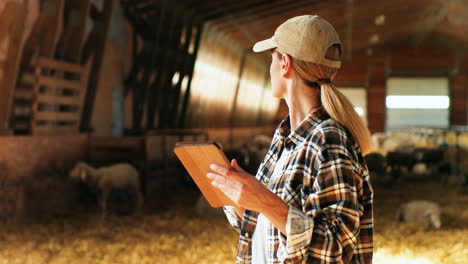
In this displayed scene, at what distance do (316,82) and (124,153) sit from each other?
5.78 metres

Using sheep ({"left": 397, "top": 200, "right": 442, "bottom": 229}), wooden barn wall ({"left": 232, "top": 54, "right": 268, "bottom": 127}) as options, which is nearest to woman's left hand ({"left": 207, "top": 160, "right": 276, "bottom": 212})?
sheep ({"left": 397, "top": 200, "right": 442, "bottom": 229})

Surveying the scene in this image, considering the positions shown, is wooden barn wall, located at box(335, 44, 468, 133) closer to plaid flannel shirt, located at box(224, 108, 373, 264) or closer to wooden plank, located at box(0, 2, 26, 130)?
wooden plank, located at box(0, 2, 26, 130)

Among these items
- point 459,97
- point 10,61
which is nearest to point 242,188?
point 10,61

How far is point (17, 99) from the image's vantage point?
609cm

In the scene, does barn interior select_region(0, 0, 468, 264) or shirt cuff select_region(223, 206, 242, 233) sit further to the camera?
barn interior select_region(0, 0, 468, 264)

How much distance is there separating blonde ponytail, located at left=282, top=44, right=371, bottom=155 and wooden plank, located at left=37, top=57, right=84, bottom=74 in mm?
5012

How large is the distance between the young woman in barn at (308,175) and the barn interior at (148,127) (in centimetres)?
49

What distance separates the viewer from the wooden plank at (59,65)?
19.4ft

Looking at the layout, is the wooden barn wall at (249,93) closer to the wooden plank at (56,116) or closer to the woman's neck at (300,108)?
the wooden plank at (56,116)

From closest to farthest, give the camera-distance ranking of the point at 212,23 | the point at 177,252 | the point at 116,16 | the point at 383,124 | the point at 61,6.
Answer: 1. the point at 177,252
2. the point at 61,6
3. the point at 116,16
4. the point at 212,23
5. the point at 383,124

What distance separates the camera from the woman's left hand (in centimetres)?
130

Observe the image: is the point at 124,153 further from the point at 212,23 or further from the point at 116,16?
the point at 212,23

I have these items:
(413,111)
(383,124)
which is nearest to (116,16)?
(383,124)

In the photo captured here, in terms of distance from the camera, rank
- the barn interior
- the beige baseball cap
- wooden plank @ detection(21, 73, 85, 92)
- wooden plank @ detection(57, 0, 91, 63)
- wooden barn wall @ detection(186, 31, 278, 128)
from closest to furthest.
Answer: the beige baseball cap, the barn interior, wooden plank @ detection(21, 73, 85, 92), wooden plank @ detection(57, 0, 91, 63), wooden barn wall @ detection(186, 31, 278, 128)
